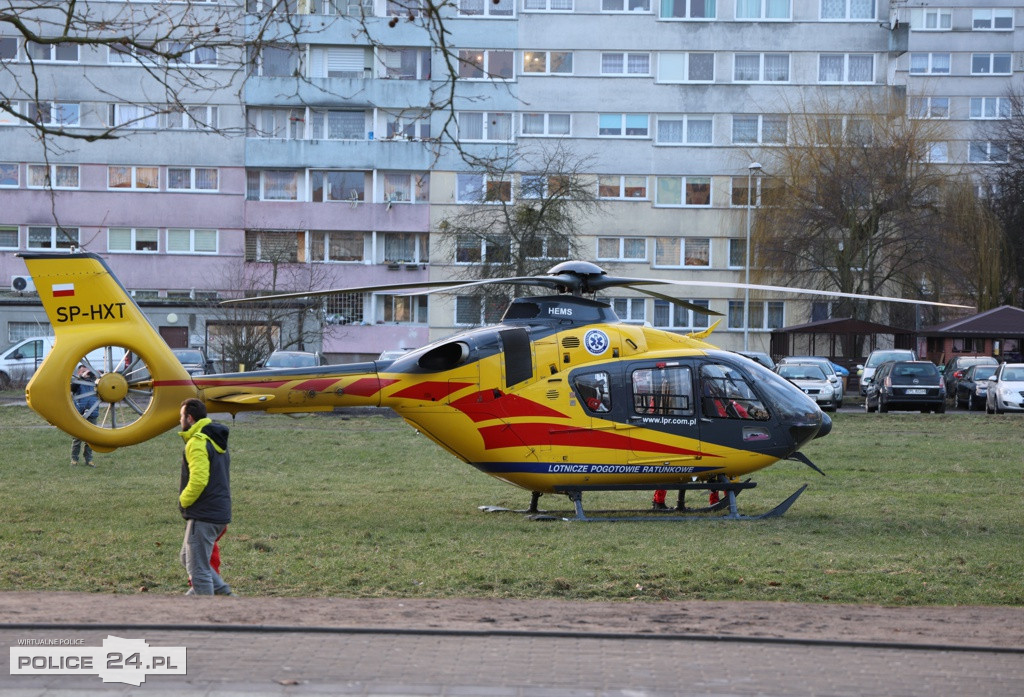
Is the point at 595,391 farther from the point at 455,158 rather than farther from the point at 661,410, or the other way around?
the point at 455,158

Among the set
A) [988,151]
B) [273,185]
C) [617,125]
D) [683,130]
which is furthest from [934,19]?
[273,185]

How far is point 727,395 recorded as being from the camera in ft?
55.3

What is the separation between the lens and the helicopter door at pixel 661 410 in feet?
54.4

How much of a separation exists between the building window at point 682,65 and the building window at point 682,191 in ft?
16.4

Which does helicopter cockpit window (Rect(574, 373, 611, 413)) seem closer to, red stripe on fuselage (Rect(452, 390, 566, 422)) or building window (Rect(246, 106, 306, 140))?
red stripe on fuselage (Rect(452, 390, 566, 422))

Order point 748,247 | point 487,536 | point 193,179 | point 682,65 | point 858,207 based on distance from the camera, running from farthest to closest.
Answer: point 682,65
point 193,179
point 858,207
point 748,247
point 487,536

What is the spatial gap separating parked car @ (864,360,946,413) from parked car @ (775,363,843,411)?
1.54 m

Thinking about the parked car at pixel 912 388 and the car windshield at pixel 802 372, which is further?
the car windshield at pixel 802 372

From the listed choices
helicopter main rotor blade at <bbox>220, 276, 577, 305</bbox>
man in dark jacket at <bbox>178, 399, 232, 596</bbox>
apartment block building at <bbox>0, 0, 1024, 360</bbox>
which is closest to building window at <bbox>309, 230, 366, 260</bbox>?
apartment block building at <bbox>0, 0, 1024, 360</bbox>

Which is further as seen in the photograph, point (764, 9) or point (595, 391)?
point (764, 9)

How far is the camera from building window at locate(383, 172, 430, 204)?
63.3m

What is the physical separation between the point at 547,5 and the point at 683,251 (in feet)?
46.3

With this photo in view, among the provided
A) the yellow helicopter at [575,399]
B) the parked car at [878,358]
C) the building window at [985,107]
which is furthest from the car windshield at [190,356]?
the building window at [985,107]

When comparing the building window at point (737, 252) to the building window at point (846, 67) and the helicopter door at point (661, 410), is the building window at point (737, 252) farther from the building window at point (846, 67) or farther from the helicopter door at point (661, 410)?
the helicopter door at point (661, 410)
